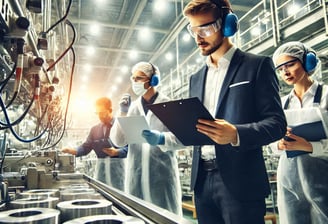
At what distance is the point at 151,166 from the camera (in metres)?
1.93

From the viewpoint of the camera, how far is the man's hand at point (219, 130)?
0.90 metres

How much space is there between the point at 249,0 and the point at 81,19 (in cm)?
402

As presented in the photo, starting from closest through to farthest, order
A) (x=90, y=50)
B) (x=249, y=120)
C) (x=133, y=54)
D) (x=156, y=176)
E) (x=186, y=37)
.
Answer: (x=249, y=120) < (x=156, y=176) < (x=186, y=37) < (x=90, y=50) < (x=133, y=54)

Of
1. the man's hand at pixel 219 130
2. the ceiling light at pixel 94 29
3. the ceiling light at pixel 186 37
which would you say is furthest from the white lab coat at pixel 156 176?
the ceiling light at pixel 186 37

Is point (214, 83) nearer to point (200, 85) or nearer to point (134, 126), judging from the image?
point (200, 85)

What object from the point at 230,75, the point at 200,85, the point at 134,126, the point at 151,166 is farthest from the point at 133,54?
the point at 230,75

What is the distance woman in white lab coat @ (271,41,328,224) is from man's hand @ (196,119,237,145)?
63 centimetres

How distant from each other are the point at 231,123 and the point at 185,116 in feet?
0.73

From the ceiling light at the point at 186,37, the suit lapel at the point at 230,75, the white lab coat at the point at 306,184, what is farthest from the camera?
the ceiling light at the point at 186,37

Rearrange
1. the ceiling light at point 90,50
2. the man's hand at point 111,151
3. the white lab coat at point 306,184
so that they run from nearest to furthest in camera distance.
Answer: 1. the white lab coat at point 306,184
2. the man's hand at point 111,151
3. the ceiling light at point 90,50

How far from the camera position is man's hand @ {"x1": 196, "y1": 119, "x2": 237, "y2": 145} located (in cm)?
90

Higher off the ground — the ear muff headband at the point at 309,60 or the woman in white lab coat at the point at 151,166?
the ear muff headband at the point at 309,60

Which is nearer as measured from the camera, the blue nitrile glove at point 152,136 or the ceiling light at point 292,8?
the blue nitrile glove at point 152,136

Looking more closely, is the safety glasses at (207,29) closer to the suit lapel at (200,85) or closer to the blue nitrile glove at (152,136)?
the suit lapel at (200,85)
